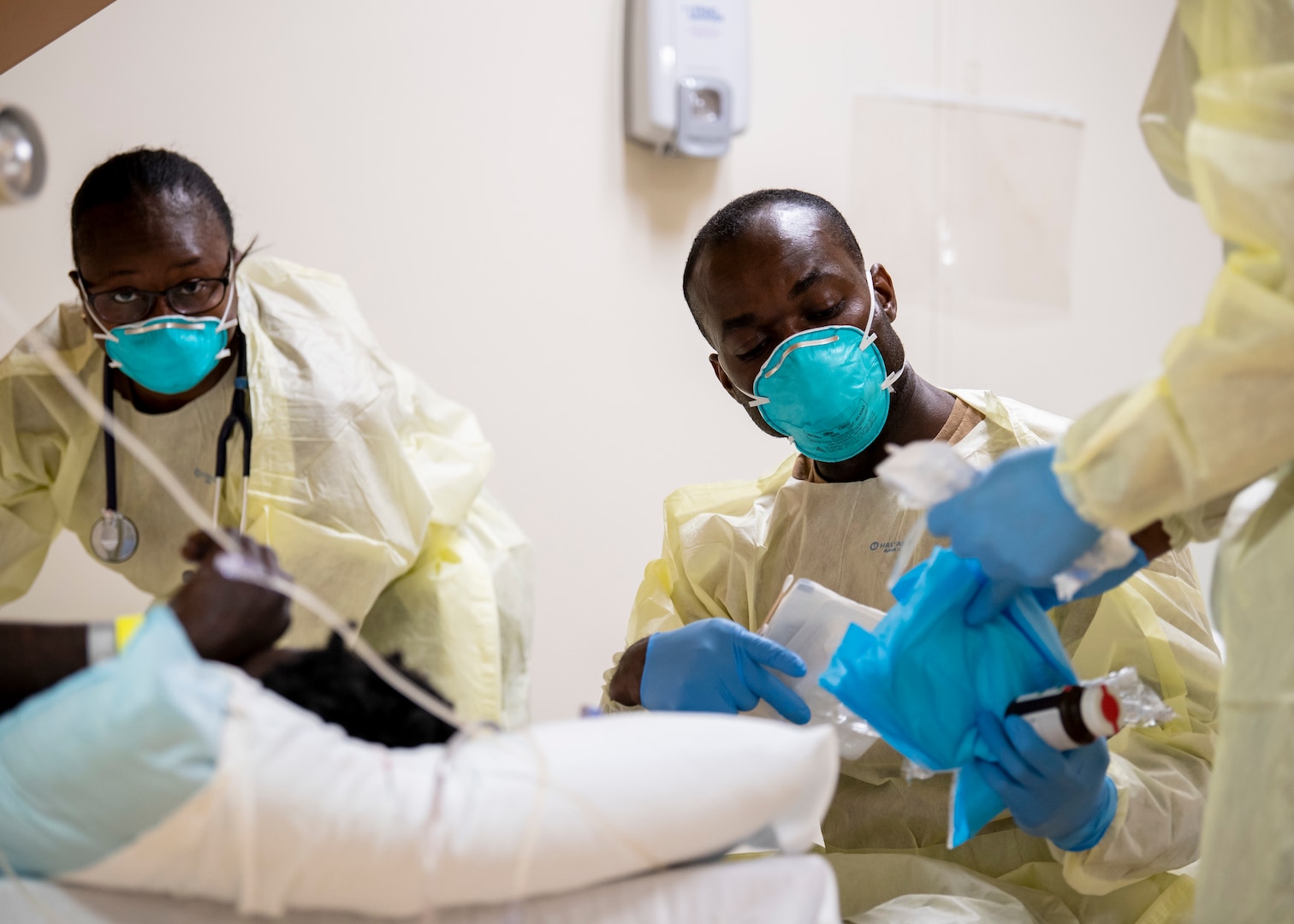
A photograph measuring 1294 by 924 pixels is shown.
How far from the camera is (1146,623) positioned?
48.2 inches

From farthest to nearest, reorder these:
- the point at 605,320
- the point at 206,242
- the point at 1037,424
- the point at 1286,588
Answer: the point at 605,320
the point at 206,242
the point at 1037,424
the point at 1286,588

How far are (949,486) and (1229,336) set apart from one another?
0.25m

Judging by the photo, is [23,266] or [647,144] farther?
[647,144]

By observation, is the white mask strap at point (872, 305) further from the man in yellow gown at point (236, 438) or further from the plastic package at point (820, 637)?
the man in yellow gown at point (236, 438)

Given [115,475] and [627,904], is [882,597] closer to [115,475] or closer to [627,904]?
[627,904]

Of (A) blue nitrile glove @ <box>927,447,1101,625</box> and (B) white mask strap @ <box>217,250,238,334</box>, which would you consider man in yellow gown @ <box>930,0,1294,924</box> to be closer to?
(A) blue nitrile glove @ <box>927,447,1101,625</box>

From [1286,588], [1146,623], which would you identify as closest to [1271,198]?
[1286,588]

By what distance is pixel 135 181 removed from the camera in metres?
1.53

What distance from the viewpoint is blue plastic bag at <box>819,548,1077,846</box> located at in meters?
1.03

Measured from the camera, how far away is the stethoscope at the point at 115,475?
5.20 ft

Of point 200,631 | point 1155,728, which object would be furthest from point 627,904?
point 1155,728

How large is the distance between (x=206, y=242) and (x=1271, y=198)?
4.28 ft

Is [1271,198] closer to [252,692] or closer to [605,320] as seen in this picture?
[252,692]

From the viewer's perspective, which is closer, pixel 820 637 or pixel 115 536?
pixel 820 637
